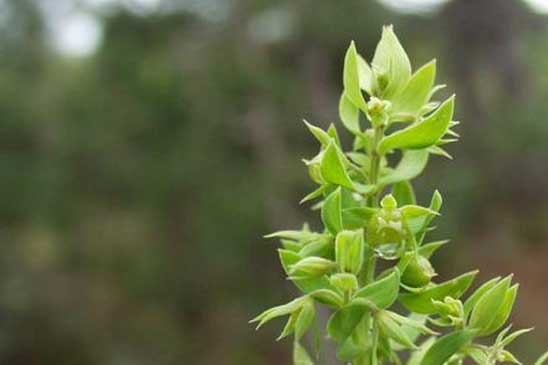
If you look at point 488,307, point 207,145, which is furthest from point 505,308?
point 207,145

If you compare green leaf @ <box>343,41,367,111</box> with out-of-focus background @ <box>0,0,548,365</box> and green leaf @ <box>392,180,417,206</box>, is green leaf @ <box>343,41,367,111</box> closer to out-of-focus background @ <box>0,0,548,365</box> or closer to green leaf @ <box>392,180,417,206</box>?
green leaf @ <box>392,180,417,206</box>

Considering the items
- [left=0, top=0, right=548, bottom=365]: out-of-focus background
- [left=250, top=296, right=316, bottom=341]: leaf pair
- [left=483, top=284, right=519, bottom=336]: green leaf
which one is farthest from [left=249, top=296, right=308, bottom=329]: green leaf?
[left=0, top=0, right=548, bottom=365]: out-of-focus background

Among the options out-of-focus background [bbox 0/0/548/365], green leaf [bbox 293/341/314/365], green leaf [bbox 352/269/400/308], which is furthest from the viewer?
out-of-focus background [bbox 0/0/548/365]

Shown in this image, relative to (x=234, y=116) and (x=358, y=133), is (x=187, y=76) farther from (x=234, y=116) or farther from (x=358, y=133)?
(x=358, y=133)

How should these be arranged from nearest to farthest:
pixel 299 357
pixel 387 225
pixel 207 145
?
1. pixel 387 225
2. pixel 299 357
3. pixel 207 145

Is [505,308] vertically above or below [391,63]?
below

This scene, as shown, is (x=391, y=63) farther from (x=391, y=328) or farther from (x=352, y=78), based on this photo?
(x=391, y=328)

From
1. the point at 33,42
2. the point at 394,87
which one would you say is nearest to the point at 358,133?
the point at 394,87
